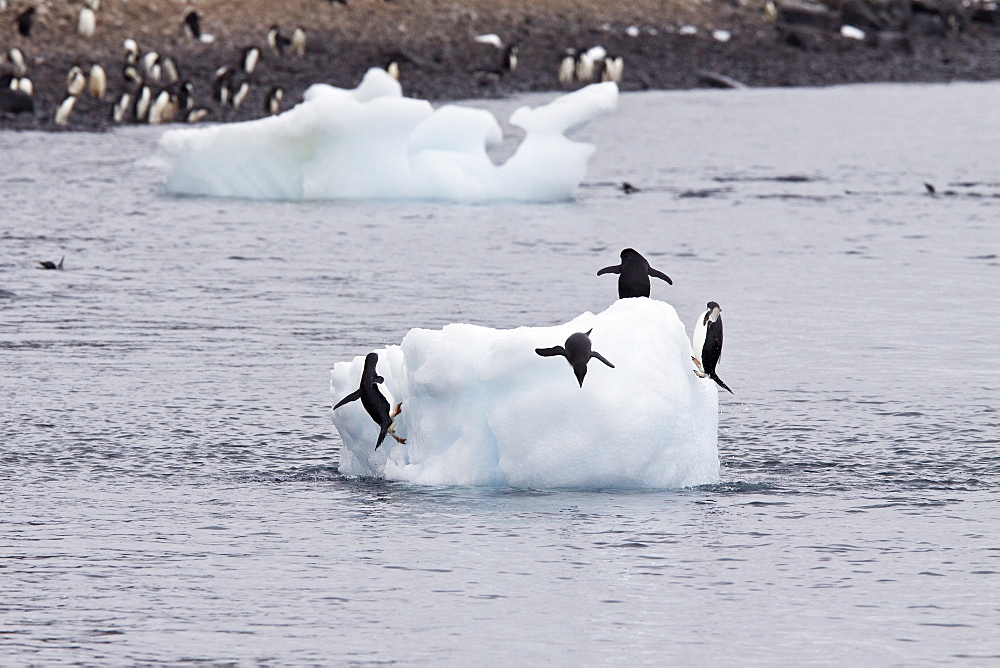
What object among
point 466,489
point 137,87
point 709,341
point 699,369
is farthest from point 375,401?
point 137,87

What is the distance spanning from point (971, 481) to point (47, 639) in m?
4.27

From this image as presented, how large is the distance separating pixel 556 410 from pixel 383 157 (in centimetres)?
1294

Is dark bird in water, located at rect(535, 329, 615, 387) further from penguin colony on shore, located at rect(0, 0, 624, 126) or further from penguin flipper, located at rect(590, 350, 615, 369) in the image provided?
penguin colony on shore, located at rect(0, 0, 624, 126)

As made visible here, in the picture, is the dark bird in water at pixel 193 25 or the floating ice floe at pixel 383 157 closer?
the floating ice floe at pixel 383 157

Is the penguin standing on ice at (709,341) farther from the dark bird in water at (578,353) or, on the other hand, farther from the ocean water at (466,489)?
the dark bird in water at (578,353)

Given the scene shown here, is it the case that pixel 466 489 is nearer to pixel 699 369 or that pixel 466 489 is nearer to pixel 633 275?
pixel 699 369

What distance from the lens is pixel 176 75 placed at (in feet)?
112

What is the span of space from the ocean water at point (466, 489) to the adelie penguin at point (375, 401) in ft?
0.97

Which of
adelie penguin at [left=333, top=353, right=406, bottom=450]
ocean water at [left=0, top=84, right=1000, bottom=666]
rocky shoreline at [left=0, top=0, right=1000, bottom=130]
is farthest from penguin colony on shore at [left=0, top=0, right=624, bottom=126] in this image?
adelie penguin at [left=333, top=353, right=406, bottom=450]

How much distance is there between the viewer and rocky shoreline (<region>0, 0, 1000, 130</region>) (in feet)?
115

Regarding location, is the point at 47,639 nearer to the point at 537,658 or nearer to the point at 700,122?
the point at 537,658

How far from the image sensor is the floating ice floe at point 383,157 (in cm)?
1923

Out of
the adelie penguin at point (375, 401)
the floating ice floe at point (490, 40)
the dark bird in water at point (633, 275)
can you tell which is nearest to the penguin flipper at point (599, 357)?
the adelie penguin at point (375, 401)

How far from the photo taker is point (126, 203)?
20000 mm
